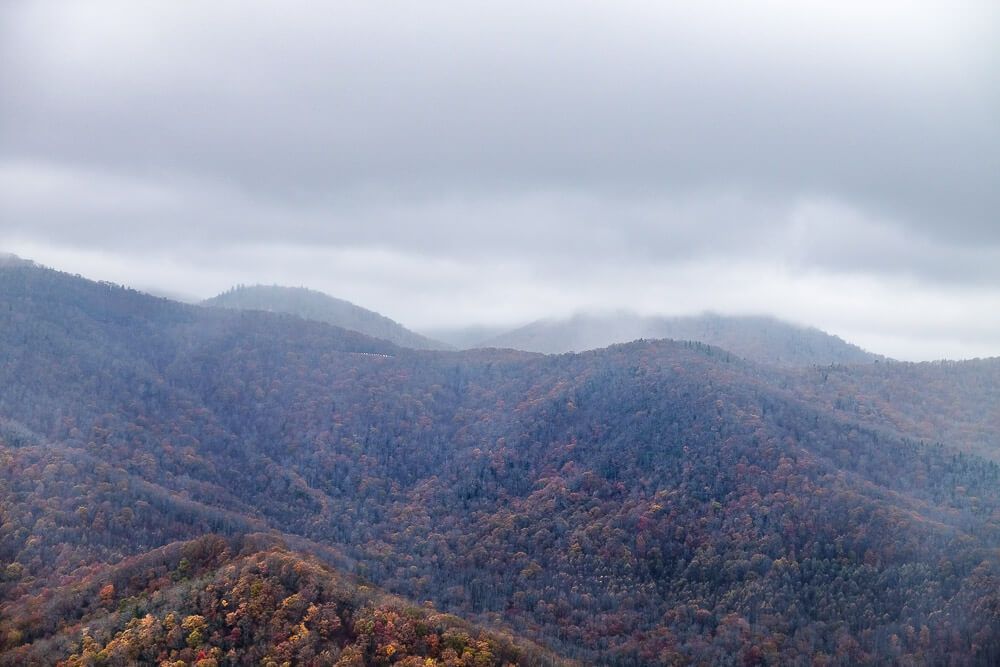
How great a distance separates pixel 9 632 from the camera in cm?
13012

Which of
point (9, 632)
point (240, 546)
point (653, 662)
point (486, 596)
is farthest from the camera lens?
point (486, 596)

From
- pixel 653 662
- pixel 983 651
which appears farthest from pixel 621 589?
pixel 983 651

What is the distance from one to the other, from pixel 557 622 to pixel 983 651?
264 ft

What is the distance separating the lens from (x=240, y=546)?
14788 centimetres

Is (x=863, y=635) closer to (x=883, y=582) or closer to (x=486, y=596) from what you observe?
(x=883, y=582)

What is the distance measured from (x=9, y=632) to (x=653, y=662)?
112479 millimetres

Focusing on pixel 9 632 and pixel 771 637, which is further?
pixel 771 637

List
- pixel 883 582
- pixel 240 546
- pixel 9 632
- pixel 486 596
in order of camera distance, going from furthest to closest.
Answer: pixel 486 596
pixel 883 582
pixel 240 546
pixel 9 632

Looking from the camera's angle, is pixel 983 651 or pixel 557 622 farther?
pixel 557 622

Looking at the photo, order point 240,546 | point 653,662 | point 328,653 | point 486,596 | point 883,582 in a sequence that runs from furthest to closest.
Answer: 1. point 486,596
2. point 883,582
3. point 653,662
4. point 240,546
5. point 328,653

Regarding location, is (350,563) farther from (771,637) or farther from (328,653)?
(771,637)

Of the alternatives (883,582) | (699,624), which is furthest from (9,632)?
(883,582)

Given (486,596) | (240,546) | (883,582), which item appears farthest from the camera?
(486,596)

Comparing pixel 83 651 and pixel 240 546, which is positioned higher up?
pixel 240 546
